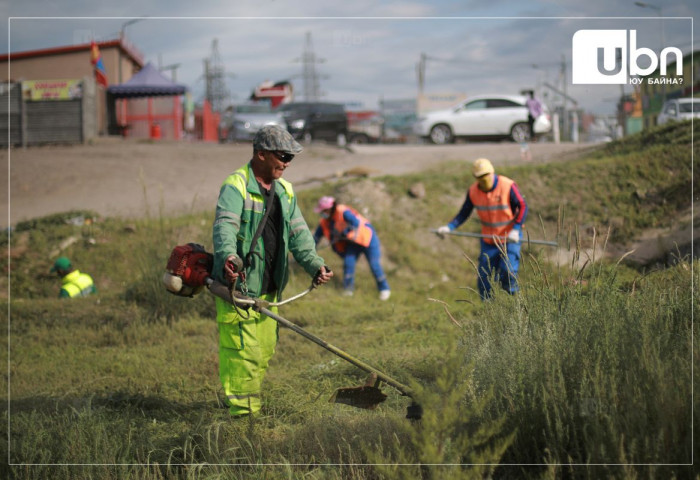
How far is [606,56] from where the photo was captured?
4.33 metres

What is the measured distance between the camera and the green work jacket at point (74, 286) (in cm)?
1055

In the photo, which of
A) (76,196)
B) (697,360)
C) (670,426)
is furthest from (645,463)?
(76,196)

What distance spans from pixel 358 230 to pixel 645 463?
7.64 metres

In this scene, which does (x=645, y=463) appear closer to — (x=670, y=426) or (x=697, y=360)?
(x=670, y=426)

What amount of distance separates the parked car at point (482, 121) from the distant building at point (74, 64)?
1262 cm

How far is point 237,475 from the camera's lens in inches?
151

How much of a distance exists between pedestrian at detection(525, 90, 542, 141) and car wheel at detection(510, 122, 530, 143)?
0.45 ft

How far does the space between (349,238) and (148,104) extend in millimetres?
23610

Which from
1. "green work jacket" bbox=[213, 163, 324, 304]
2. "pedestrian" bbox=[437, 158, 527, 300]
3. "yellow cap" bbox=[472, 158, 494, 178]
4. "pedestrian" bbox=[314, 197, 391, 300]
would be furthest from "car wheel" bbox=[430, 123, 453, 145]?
"green work jacket" bbox=[213, 163, 324, 304]

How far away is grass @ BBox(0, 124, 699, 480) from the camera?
309cm

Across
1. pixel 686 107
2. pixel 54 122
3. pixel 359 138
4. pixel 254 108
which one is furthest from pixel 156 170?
pixel 686 107

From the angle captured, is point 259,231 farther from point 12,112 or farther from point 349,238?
point 12,112

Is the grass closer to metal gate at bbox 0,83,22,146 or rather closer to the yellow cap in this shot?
the yellow cap

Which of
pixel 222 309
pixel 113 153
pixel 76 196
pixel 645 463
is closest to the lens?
pixel 645 463
